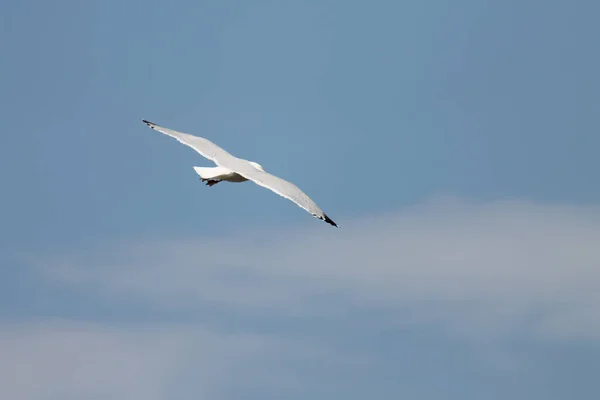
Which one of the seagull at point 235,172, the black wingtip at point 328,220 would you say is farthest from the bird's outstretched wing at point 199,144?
the black wingtip at point 328,220

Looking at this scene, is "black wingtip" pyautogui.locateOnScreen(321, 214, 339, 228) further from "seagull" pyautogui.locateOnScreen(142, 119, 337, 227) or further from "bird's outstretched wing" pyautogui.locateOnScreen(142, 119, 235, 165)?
"bird's outstretched wing" pyautogui.locateOnScreen(142, 119, 235, 165)

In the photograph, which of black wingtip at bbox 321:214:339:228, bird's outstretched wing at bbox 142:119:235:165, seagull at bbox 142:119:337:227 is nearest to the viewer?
black wingtip at bbox 321:214:339:228

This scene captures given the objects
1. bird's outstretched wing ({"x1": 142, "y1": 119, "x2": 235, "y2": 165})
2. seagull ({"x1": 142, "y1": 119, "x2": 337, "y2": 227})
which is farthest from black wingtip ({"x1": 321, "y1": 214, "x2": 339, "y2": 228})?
bird's outstretched wing ({"x1": 142, "y1": 119, "x2": 235, "y2": 165})

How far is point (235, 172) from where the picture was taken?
159ft

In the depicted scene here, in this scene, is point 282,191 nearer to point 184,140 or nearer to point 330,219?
point 330,219

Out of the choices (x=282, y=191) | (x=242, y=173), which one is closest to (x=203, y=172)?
(x=242, y=173)

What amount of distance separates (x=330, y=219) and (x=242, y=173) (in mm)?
5408

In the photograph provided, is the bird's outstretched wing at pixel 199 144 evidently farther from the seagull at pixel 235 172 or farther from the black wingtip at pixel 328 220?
the black wingtip at pixel 328 220

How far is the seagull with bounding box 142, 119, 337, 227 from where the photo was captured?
44.0 metres

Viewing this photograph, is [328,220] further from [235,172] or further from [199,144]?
[199,144]

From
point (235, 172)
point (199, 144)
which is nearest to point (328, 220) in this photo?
point (235, 172)

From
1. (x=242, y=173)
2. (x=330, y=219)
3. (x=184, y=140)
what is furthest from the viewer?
(x=184, y=140)

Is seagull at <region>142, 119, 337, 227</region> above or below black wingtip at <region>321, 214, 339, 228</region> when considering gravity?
above

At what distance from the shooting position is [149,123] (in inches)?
2047
